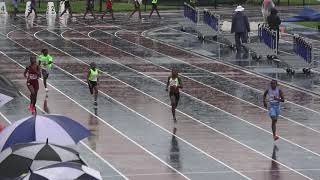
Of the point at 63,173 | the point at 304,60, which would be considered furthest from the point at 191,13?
the point at 63,173

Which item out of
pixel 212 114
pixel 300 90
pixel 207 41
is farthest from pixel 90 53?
pixel 212 114

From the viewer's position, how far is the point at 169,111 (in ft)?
89.9

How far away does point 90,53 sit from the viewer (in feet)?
135

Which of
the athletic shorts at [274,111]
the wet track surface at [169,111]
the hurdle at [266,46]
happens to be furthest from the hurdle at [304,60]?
the athletic shorts at [274,111]

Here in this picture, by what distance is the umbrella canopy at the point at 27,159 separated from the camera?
44.9 ft

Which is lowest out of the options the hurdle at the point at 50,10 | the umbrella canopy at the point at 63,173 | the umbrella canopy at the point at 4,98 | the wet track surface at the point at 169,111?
the wet track surface at the point at 169,111

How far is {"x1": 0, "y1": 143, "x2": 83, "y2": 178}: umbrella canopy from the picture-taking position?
539 inches

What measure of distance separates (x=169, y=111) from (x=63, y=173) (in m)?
15.3

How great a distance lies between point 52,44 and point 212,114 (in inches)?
730

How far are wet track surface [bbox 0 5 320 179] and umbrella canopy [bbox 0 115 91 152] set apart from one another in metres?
4.27

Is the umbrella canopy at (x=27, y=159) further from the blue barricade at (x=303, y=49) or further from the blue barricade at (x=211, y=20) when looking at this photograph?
the blue barricade at (x=211, y=20)

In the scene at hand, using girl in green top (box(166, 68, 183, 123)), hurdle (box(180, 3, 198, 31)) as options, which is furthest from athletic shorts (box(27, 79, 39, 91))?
hurdle (box(180, 3, 198, 31))

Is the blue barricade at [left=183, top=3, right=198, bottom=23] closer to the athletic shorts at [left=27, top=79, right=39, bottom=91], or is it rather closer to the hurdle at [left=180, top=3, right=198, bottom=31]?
the hurdle at [left=180, top=3, right=198, bottom=31]

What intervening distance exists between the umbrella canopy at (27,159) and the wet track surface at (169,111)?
5.56 meters
